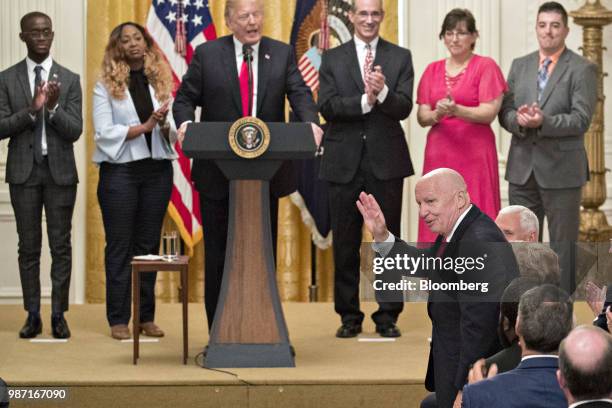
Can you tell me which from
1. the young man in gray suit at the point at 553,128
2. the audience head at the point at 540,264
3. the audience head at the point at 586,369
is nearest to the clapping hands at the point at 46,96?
the young man in gray suit at the point at 553,128

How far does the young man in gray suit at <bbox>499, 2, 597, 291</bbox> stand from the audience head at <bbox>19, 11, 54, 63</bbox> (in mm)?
2560

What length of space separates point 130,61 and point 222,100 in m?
0.71

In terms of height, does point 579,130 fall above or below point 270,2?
below

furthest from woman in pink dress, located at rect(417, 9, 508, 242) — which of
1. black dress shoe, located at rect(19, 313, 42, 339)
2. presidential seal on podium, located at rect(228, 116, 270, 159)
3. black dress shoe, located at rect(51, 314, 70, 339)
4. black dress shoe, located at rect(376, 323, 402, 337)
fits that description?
black dress shoe, located at rect(19, 313, 42, 339)

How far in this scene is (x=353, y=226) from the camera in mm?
7008

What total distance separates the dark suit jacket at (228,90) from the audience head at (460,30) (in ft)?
A: 3.11

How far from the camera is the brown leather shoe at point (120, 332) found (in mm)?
7035

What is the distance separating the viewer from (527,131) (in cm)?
728

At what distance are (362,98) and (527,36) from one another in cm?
253

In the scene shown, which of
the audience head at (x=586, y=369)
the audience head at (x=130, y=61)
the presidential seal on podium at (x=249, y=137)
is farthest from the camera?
the audience head at (x=130, y=61)

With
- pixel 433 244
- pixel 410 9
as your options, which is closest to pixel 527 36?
pixel 410 9

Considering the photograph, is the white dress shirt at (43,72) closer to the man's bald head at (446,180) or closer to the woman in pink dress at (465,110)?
Result: the woman in pink dress at (465,110)

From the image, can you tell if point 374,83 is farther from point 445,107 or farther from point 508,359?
point 508,359

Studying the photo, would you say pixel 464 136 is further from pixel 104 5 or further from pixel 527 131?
pixel 104 5
